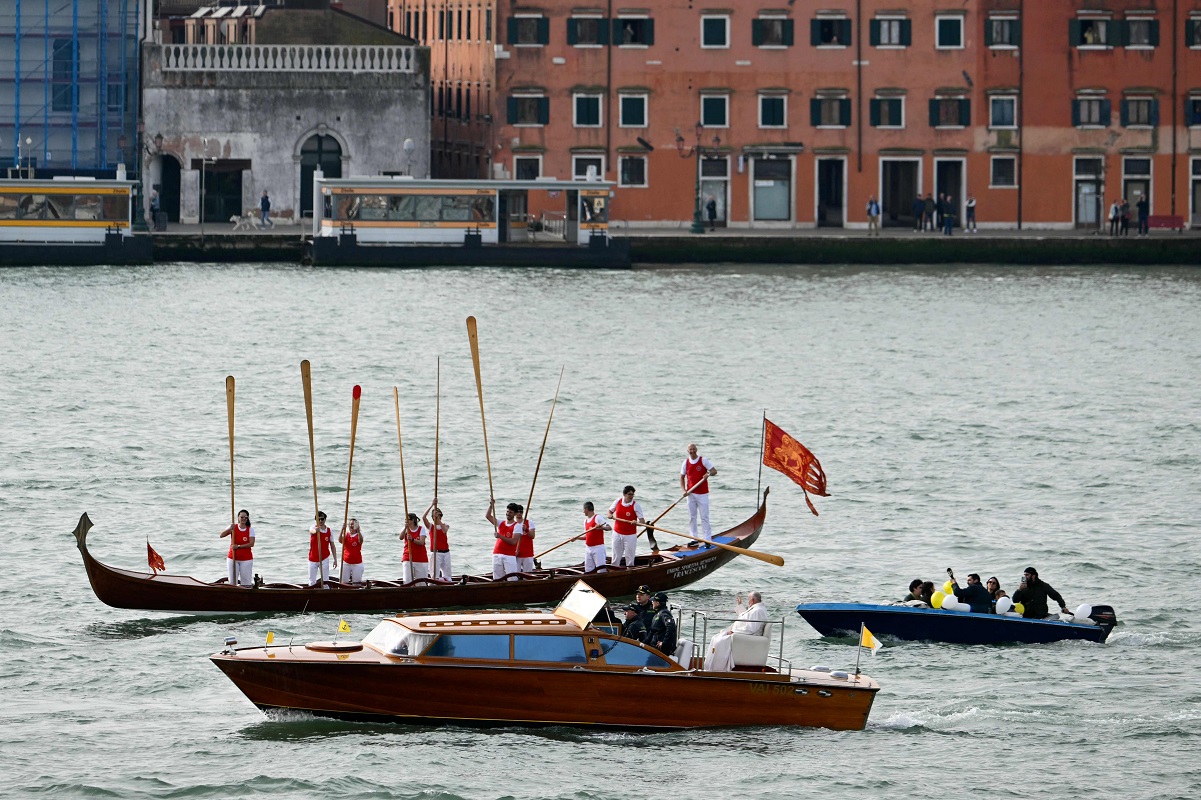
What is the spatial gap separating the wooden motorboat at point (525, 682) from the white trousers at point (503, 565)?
4725mm

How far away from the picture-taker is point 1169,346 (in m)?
57.6

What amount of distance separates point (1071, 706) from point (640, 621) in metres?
4.92

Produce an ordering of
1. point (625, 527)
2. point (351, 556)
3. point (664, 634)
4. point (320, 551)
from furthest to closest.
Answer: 1. point (625, 527)
2. point (351, 556)
3. point (320, 551)
4. point (664, 634)

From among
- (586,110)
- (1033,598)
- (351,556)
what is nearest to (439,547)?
(351,556)

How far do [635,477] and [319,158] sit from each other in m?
39.7

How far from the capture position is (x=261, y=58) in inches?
2943

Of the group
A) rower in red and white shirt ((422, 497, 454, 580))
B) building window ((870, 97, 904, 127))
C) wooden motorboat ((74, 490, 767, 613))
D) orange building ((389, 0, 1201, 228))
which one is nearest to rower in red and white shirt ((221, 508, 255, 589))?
wooden motorboat ((74, 490, 767, 613))

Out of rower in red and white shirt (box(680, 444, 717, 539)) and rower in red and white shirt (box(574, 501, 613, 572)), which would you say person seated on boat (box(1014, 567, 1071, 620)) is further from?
rower in red and white shirt (box(574, 501, 613, 572))

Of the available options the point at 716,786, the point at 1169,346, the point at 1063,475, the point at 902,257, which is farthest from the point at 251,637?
the point at 902,257

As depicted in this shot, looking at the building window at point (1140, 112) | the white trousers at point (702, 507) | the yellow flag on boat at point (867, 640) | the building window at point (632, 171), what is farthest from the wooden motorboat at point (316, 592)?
the building window at point (1140, 112)

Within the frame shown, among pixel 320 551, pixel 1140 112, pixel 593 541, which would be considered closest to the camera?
pixel 320 551

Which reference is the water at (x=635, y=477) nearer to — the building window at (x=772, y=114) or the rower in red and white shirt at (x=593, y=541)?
the rower in red and white shirt at (x=593, y=541)

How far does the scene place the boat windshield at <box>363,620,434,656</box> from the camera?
22.0m

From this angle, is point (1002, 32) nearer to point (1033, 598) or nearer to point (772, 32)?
point (772, 32)
